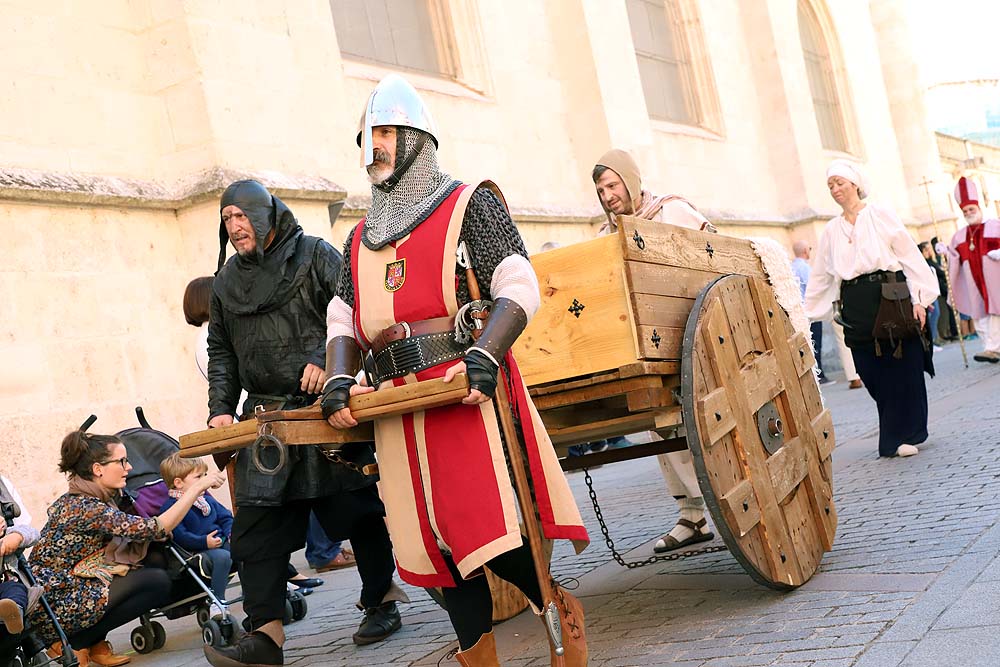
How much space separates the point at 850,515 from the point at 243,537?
120 inches

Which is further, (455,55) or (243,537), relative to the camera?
(455,55)

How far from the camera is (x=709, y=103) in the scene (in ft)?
60.0

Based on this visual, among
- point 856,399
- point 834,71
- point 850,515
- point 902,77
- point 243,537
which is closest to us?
point 243,537

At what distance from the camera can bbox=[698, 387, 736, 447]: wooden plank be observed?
13.1 feet

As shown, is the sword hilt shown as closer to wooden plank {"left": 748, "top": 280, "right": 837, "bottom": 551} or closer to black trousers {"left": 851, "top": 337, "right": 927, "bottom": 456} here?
wooden plank {"left": 748, "top": 280, "right": 837, "bottom": 551}

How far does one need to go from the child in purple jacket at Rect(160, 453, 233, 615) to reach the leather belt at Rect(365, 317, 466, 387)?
251 cm

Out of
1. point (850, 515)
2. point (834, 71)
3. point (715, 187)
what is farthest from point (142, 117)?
point (834, 71)

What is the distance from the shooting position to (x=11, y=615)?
4.71 m

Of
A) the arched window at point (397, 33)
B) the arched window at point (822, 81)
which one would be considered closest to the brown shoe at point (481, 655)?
the arched window at point (397, 33)

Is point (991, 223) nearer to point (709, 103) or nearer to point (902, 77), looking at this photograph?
point (709, 103)

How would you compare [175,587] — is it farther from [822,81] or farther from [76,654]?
[822,81]

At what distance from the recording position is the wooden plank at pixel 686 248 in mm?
4250

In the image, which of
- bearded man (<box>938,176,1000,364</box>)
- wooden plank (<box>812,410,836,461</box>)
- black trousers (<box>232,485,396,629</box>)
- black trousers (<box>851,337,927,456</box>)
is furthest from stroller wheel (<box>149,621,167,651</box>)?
bearded man (<box>938,176,1000,364</box>)

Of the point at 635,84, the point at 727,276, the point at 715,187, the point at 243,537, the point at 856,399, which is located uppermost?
the point at 635,84
